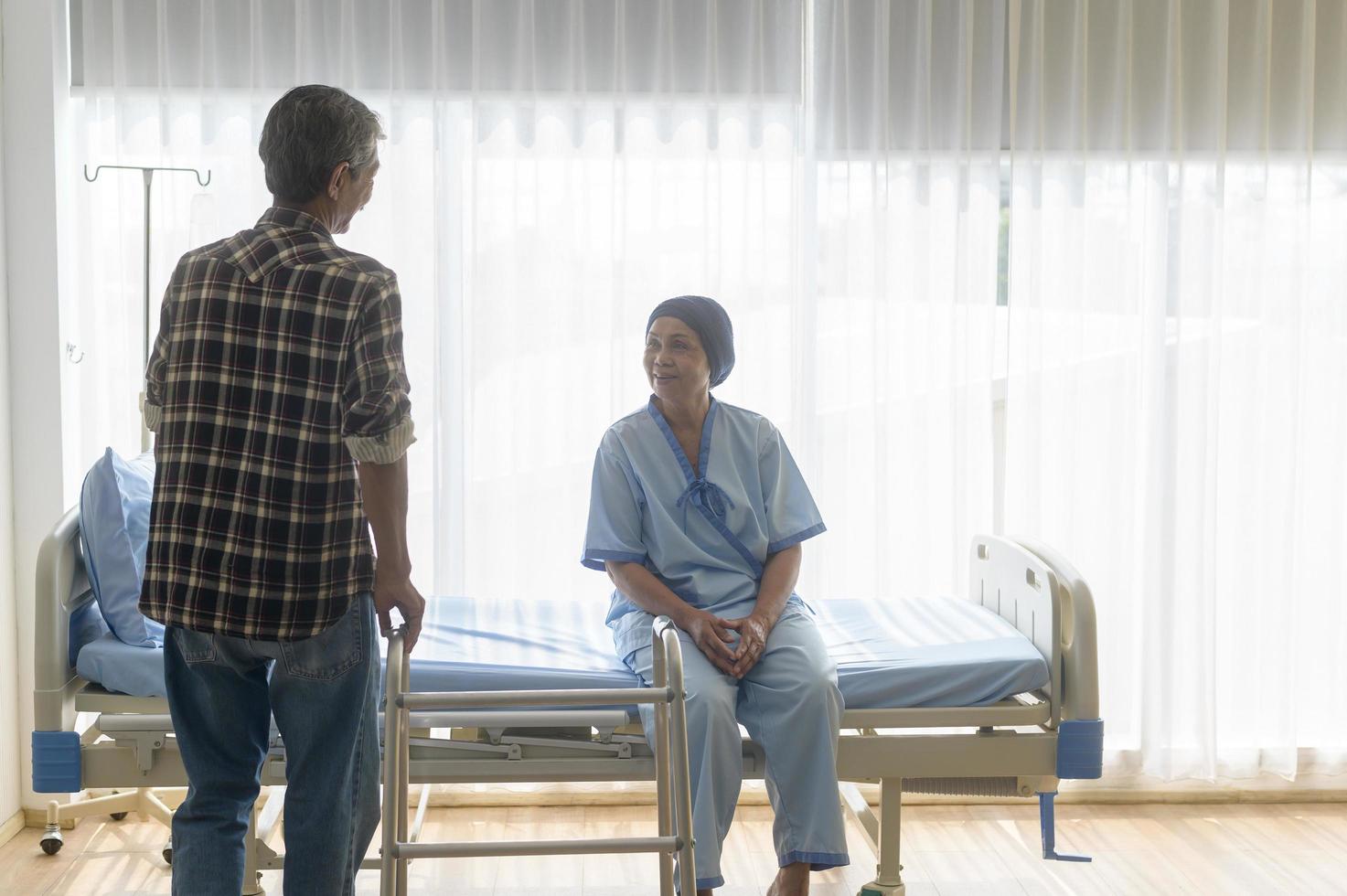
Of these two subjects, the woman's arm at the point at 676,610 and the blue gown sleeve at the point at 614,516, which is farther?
the blue gown sleeve at the point at 614,516

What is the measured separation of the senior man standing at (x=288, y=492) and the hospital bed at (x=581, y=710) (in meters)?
0.26

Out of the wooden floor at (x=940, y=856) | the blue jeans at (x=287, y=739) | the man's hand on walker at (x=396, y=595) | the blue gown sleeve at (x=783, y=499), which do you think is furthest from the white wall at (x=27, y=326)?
the blue gown sleeve at (x=783, y=499)

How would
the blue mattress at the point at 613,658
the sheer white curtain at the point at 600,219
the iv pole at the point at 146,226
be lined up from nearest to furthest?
1. the blue mattress at the point at 613,658
2. the iv pole at the point at 146,226
3. the sheer white curtain at the point at 600,219

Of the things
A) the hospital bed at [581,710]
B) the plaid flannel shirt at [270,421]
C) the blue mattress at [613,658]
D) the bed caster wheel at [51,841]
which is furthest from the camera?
the bed caster wheel at [51,841]

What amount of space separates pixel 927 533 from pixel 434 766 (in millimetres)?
1545

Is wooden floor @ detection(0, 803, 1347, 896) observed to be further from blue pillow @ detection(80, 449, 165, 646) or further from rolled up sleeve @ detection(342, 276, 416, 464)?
rolled up sleeve @ detection(342, 276, 416, 464)

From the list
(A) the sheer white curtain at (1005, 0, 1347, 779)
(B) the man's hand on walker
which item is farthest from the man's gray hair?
(A) the sheer white curtain at (1005, 0, 1347, 779)

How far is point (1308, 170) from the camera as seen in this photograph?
3.16 meters

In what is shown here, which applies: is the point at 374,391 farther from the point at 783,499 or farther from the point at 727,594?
the point at 783,499

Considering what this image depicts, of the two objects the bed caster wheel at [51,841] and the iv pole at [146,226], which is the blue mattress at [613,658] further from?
the bed caster wheel at [51,841]

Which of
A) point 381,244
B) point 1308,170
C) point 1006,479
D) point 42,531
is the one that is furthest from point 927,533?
point 42,531

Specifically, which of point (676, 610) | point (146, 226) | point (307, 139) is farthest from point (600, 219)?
point (307, 139)

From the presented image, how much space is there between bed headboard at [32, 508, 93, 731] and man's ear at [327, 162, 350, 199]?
3.11ft

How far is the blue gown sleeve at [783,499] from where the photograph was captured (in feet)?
8.38
